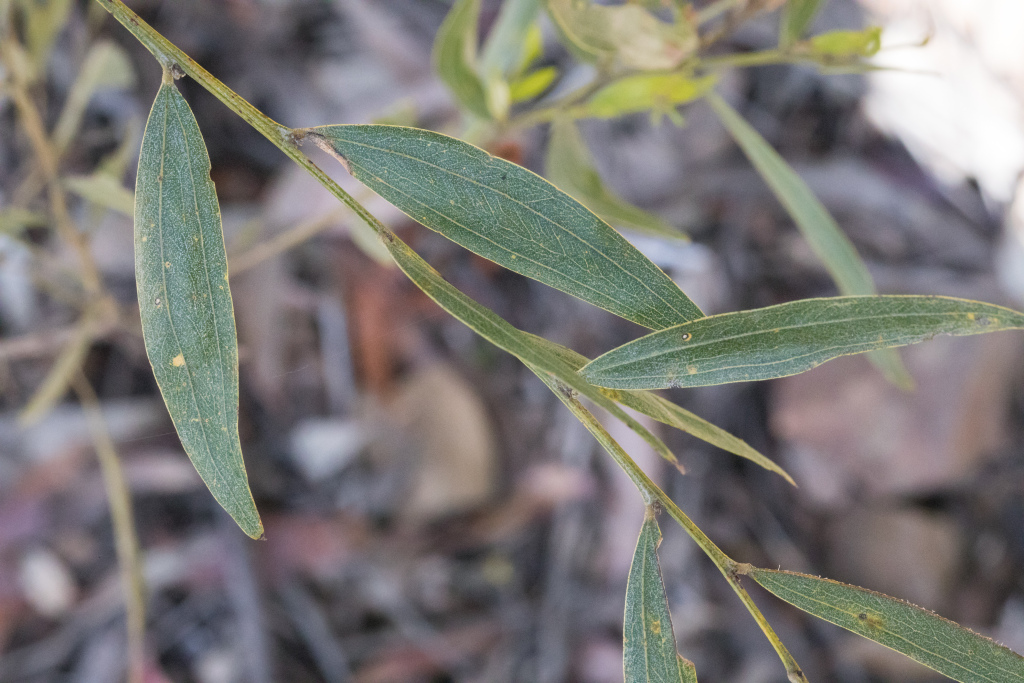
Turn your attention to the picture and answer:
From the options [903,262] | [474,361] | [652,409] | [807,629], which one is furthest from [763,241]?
[652,409]

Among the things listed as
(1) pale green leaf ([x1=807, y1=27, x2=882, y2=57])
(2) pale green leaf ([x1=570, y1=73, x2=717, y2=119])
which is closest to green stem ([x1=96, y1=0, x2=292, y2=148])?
(2) pale green leaf ([x1=570, y1=73, x2=717, y2=119])

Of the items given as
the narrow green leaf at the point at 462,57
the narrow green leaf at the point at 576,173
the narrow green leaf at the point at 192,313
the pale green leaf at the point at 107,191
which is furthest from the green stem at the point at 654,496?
the pale green leaf at the point at 107,191

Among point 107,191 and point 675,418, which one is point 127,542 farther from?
point 675,418

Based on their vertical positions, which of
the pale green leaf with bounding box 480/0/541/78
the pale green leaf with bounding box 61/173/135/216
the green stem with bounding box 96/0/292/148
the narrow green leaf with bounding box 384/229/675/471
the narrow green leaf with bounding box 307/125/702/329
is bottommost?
the narrow green leaf with bounding box 384/229/675/471

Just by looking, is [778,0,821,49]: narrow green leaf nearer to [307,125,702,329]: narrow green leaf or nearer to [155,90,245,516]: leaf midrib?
[307,125,702,329]: narrow green leaf

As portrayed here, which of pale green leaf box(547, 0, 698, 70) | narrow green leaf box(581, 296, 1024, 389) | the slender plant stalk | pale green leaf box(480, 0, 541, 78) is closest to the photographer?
narrow green leaf box(581, 296, 1024, 389)

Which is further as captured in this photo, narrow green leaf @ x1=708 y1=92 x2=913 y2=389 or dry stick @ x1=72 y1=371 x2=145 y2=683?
dry stick @ x1=72 y1=371 x2=145 y2=683

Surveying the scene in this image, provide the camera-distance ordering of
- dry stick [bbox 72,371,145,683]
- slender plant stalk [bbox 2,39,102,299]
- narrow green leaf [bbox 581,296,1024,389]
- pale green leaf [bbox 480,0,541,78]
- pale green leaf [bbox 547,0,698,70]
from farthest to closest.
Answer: dry stick [bbox 72,371,145,683] → pale green leaf [bbox 480,0,541,78] → slender plant stalk [bbox 2,39,102,299] → pale green leaf [bbox 547,0,698,70] → narrow green leaf [bbox 581,296,1024,389]

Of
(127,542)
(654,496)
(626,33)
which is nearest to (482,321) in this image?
(654,496)
